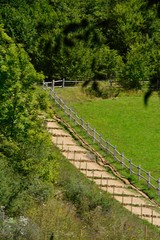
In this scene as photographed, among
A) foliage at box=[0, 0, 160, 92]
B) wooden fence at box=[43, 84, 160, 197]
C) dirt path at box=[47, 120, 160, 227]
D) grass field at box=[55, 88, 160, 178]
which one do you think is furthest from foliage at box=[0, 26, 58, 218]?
foliage at box=[0, 0, 160, 92]

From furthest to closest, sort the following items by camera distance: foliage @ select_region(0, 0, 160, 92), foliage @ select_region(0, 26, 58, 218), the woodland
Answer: foliage @ select_region(0, 0, 160, 92) < foliage @ select_region(0, 26, 58, 218) < the woodland

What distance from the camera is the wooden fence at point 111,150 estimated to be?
1353 inches

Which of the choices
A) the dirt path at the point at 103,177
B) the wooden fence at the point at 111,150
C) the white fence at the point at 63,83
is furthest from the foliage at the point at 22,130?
the white fence at the point at 63,83

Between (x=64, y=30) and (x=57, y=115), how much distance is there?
3240cm

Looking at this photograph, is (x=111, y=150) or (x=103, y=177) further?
(x=111, y=150)

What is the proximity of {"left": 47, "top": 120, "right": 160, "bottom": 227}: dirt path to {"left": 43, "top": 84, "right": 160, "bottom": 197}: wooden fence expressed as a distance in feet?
2.95

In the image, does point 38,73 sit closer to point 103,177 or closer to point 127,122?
point 103,177

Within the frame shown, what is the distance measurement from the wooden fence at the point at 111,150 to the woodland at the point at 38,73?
394cm

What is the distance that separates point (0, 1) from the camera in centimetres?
5709

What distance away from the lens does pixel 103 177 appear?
113 feet

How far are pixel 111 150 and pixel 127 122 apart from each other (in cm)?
768

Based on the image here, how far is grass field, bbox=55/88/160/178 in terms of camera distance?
1538 inches

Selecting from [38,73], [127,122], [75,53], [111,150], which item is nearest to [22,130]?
[38,73]

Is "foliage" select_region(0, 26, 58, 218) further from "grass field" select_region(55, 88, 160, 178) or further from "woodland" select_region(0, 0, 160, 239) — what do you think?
"grass field" select_region(55, 88, 160, 178)
